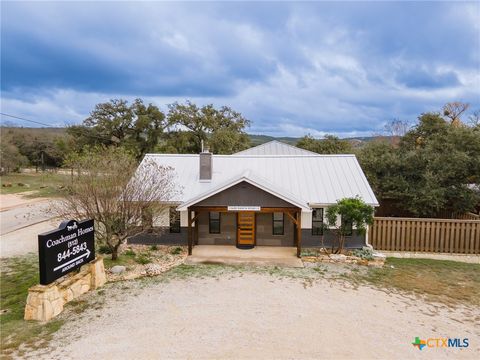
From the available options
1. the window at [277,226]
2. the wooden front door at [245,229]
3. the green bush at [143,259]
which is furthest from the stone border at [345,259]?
the green bush at [143,259]

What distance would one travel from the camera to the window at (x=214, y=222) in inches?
589

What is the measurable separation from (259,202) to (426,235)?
7.78 meters

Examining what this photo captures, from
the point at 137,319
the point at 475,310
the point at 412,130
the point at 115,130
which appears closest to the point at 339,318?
the point at 475,310

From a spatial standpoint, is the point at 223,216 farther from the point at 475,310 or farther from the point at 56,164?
the point at 56,164

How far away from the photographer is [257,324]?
7.77 meters

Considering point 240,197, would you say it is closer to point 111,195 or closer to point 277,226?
point 277,226

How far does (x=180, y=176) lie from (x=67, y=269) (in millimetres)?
7813

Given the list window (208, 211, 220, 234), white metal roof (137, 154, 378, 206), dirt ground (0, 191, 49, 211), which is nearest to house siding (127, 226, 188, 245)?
window (208, 211, 220, 234)

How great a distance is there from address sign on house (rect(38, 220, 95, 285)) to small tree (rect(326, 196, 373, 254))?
363 inches

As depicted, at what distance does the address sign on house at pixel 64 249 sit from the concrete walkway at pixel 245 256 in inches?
160

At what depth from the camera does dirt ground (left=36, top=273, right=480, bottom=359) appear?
665 cm

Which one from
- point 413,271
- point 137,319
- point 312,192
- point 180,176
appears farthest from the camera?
point 180,176

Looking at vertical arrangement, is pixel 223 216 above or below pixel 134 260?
above

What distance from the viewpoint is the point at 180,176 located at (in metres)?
16.0
